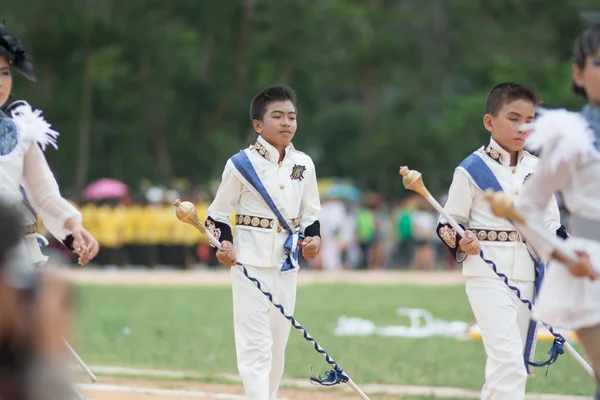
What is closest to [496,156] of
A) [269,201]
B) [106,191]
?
[269,201]

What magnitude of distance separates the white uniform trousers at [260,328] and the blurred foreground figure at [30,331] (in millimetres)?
4050

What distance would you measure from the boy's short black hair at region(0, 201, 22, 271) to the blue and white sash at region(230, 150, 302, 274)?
171 inches

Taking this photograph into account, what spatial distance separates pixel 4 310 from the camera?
13.9 feet

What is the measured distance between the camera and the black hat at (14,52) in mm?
7520

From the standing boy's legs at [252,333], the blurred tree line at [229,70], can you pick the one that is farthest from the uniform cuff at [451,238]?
the blurred tree line at [229,70]

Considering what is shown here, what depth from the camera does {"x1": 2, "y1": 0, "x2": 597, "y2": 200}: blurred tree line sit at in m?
38.8

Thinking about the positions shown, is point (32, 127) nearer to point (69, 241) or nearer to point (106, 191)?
point (69, 241)

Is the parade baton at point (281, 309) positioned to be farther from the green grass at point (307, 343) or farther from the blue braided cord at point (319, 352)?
Result: the green grass at point (307, 343)

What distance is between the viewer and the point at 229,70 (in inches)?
1671

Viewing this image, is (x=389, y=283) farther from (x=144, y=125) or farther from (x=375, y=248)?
(x=144, y=125)

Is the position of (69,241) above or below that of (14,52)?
below

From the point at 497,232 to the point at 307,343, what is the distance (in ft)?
24.6

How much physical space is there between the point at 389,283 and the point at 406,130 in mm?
17291

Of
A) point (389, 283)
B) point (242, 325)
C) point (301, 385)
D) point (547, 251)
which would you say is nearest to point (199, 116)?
point (389, 283)
